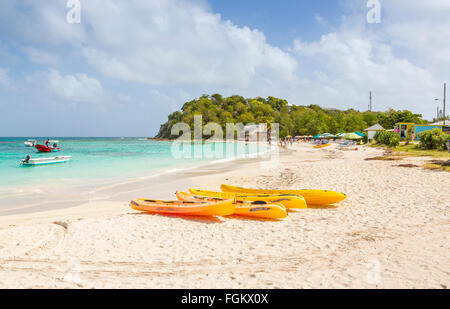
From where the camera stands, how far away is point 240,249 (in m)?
4.23

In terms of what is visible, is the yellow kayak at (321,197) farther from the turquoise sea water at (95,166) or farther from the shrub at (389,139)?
the shrub at (389,139)

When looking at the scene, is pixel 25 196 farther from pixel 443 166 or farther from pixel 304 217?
pixel 443 166

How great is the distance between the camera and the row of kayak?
5.89 meters

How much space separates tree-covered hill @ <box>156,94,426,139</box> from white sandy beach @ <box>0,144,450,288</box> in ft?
169

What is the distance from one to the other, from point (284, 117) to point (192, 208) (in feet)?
269

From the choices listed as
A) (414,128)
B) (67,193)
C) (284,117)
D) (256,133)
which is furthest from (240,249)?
(284,117)

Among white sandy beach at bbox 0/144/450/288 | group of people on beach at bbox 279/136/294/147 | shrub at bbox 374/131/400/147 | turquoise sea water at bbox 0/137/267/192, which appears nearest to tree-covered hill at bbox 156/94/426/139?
group of people on beach at bbox 279/136/294/147

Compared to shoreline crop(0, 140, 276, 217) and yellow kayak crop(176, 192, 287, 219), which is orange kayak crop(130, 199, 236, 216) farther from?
shoreline crop(0, 140, 276, 217)

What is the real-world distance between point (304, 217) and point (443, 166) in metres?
8.81

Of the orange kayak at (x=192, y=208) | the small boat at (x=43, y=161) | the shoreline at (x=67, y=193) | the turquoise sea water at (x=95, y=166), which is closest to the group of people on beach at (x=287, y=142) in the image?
the turquoise sea water at (x=95, y=166)

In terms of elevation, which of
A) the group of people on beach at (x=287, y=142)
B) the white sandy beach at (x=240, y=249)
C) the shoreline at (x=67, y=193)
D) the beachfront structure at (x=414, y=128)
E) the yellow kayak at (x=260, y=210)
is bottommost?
the shoreline at (x=67, y=193)

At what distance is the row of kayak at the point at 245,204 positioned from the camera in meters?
5.89
